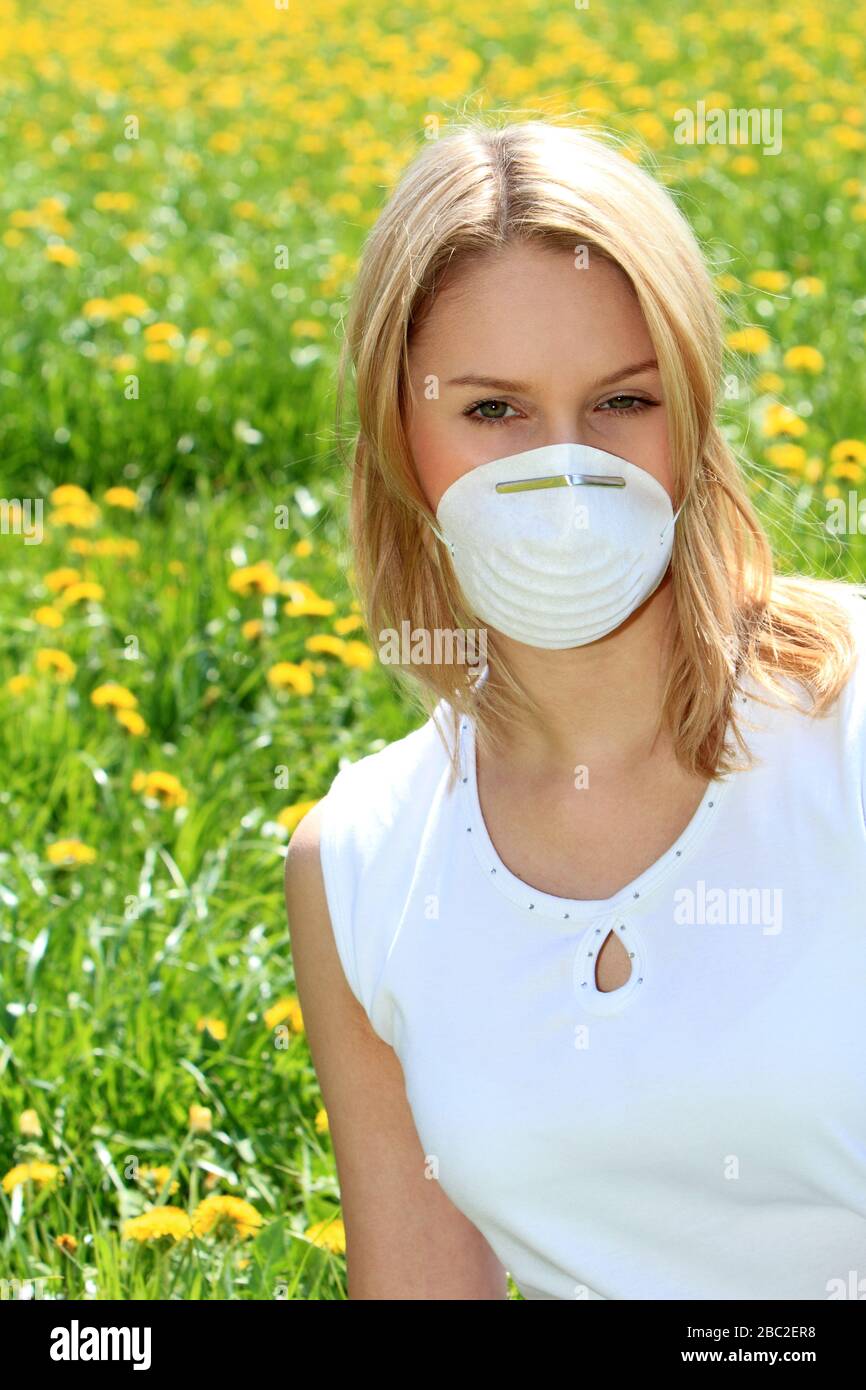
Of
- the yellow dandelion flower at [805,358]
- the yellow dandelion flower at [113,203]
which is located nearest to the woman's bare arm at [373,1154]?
the yellow dandelion flower at [805,358]

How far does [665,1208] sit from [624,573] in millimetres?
586

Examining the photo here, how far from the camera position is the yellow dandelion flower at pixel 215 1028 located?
241 cm

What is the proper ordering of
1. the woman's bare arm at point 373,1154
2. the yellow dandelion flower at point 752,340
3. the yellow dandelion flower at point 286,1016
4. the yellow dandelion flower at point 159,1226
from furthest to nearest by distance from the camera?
the yellow dandelion flower at point 752,340
the yellow dandelion flower at point 286,1016
the yellow dandelion flower at point 159,1226
the woman's bare arm at point 373,1154

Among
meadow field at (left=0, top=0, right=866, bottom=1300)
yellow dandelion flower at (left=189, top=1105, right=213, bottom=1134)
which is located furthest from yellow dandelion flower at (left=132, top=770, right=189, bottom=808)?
yellow dandelion flower at (left=189, top=1105, right=213, bottom=1134)

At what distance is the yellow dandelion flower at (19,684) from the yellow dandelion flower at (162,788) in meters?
0.44

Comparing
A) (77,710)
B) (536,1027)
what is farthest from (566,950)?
(77,710)

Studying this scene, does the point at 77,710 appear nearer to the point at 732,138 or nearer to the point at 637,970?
the point at 637,970

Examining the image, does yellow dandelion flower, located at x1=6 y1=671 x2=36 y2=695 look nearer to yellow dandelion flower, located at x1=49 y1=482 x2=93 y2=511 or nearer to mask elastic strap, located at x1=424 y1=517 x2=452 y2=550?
yellow dandelion flower, located at x1=49 y1=482 x2=93 y2=511

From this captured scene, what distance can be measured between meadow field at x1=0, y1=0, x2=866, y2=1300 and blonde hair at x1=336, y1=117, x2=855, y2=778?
0.25 metres

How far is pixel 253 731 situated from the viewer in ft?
10.6

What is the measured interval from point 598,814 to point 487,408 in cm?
41

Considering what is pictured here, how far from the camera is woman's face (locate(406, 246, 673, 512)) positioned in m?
1.50

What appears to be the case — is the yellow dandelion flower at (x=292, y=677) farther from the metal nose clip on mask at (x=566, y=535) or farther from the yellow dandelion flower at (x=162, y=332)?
the yellow dandelion flower at (x=162, y=332)

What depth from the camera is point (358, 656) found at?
3283 millimetres
